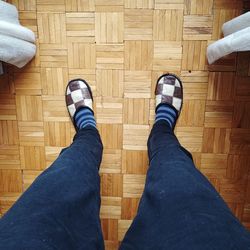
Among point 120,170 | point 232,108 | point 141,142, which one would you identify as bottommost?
point 120,170

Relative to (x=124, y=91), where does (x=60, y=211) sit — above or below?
below

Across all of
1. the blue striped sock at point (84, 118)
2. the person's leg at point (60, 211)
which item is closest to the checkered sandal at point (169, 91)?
the blue striped sock at point (84, 118)

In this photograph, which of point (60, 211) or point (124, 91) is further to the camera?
point (124, 91)

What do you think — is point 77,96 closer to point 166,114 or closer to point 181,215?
point 166,114

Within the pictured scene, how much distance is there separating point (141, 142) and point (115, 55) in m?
0.32

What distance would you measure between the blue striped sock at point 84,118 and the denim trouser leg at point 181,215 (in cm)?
33

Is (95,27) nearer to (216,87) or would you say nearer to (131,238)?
(216,87)

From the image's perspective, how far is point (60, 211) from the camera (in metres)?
0.49

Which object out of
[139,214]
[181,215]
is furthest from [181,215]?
[139,214]

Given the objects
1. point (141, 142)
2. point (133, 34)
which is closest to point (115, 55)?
point (133, 34)

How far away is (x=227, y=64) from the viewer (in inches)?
34.9

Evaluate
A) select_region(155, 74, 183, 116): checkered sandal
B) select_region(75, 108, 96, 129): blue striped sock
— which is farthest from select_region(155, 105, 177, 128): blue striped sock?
select_region(75, 108, 96, 129): blue striped sock

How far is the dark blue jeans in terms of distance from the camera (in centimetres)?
43

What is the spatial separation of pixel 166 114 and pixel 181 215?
18.6 inches
